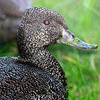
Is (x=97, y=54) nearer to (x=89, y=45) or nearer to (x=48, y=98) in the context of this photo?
(x=89, y=45)

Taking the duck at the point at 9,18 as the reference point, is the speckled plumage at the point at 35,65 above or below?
below

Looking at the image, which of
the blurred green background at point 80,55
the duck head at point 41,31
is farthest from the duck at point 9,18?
the duck head at point 41,31

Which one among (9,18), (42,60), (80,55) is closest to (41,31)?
(42,60)

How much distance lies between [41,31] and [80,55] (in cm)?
182

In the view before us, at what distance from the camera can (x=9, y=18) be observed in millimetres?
3258

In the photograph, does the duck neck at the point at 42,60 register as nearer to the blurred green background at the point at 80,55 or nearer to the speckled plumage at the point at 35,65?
the speckled plumage at the point at 35,65

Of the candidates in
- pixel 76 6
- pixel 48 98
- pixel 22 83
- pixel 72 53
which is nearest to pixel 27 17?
pixel 22 83

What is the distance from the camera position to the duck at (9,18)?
124 inches

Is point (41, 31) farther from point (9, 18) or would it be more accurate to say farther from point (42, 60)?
point (9, 18)

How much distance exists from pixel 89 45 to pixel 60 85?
0.47 metres

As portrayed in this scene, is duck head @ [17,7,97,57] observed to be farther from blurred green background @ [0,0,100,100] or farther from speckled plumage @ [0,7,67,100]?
blurred green background @ [0,0,100,100]

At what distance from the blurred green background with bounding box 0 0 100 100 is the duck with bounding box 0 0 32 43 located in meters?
0.22

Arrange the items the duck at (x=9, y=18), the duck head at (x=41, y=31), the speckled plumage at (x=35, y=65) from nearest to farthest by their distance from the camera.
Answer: the speckled plumage at (x=35, y=65) → the duck head at (x=41, y=31) → the duck at (x=9, y=18)

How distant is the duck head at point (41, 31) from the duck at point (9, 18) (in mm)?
1084
